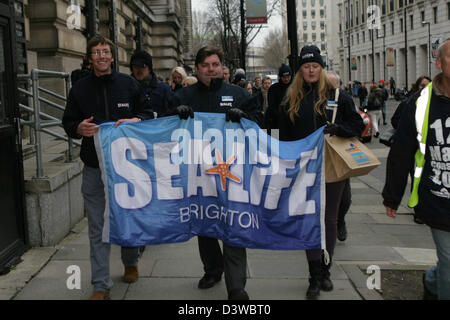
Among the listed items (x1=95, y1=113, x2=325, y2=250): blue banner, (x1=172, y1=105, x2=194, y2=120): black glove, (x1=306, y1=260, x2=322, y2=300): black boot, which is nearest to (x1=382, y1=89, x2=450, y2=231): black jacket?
(x1=95, y1=113, x2=325, y2=250): blue banner

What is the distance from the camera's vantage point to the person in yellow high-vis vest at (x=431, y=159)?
3.52m

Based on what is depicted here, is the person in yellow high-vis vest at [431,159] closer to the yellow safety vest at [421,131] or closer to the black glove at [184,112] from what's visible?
the yellow safety vest at [421,131]

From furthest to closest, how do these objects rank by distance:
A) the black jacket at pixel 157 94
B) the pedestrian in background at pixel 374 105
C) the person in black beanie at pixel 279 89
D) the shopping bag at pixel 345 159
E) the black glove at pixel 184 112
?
the pedestrian in background at pixel 374 105 → the person in black beanie at pixel 279 89 → the black jacket at pixel 157 94 → the black glove at pixel 184 112 → the shopping bag at pixel 345 159

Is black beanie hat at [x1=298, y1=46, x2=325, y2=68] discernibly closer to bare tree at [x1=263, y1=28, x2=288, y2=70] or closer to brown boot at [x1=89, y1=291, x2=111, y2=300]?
brown boot at [x1=89, y1=291, x2=111, y2=300]

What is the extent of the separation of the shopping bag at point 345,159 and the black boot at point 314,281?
0.73m

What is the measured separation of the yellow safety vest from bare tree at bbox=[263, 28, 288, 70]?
443 ft

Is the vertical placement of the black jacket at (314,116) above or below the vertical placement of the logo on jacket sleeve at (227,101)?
below

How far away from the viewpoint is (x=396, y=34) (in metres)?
77.6

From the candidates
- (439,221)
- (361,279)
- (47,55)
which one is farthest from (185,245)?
(47,55)

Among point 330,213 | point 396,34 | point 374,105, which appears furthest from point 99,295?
point 396,34

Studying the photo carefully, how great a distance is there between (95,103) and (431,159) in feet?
8.80

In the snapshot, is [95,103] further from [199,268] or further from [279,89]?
[279,89]

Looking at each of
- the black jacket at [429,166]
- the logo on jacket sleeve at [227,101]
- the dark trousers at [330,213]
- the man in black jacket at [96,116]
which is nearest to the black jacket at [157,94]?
the man in black jacket at [96,116]
